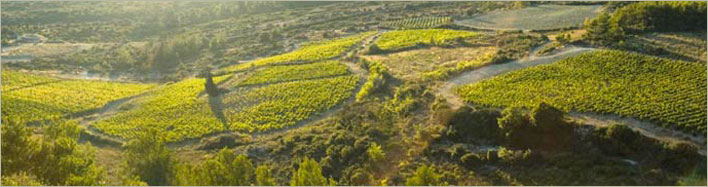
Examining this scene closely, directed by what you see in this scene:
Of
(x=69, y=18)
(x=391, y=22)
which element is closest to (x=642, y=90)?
(x=391, y=22)

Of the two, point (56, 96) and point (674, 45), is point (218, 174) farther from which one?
point (674, 45)

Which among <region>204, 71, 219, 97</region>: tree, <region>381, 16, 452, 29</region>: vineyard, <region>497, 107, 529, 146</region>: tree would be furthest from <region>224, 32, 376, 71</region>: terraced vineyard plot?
<region>497, 107, 529, 146</region>: tree

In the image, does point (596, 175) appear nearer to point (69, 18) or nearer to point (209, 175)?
point (209, 175)

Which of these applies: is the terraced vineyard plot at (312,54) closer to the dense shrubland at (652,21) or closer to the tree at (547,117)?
the dense shrubland at (652,21)

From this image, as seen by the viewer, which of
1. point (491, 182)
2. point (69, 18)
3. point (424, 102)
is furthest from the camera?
point (69, 18)

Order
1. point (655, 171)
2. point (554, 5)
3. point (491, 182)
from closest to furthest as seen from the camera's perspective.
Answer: point (655, 171), point (491, 182), point (554, 5)

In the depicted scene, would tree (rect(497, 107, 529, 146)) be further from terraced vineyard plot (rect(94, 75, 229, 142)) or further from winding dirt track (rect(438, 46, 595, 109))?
terraced vineyard plot (rect(94, 75, 229, 142))

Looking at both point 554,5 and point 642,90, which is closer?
point 642,90

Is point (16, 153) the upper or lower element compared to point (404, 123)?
upper
